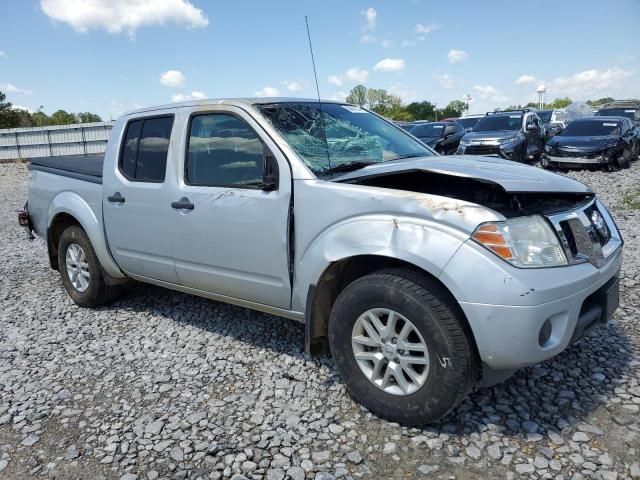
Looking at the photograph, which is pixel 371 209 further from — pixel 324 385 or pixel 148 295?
pixel 148 295

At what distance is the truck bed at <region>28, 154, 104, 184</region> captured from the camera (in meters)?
4.73

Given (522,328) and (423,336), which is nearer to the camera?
(522,328)

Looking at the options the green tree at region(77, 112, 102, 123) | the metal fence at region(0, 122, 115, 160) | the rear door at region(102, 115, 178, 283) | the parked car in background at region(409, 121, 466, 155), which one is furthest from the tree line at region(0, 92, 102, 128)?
the rear door at region(102, 115, 178, 283)

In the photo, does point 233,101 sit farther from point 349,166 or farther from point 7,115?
point 7,115

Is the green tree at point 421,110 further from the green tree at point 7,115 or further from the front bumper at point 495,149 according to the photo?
the front bumper at point 495,149

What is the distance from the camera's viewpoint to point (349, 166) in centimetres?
334

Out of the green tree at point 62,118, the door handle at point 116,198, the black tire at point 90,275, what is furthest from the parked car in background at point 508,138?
the green tree at point 62,118

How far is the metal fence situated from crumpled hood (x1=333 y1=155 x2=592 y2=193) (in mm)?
22215

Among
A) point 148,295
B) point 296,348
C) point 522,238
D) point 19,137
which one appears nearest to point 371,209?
point 522,238

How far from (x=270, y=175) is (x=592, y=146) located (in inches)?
527

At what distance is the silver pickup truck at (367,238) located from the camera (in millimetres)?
2494

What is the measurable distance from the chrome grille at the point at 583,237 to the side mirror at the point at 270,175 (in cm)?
160

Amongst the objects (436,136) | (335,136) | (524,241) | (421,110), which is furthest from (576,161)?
(421,110)

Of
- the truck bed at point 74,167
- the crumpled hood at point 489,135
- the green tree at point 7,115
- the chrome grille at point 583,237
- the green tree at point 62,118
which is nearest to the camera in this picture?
the chrome grille at point 583,237
